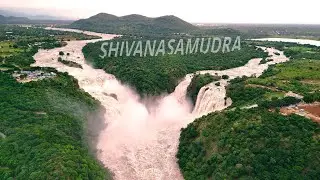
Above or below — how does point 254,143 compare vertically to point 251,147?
above

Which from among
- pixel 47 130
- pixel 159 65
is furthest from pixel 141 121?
pixel 159 65

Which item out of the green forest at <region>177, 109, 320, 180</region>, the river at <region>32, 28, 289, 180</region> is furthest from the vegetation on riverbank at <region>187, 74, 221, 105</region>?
the green forest at <region>177, 109, 320, 180</region>

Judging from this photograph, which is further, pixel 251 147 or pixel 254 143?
pixel 254 143

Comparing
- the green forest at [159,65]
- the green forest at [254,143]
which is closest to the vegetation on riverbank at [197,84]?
the green forest at [159,65]

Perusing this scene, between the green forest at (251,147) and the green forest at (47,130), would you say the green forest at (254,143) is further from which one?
the green forest at (47,130)

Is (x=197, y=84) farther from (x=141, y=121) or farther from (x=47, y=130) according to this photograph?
(x=47, y=130)

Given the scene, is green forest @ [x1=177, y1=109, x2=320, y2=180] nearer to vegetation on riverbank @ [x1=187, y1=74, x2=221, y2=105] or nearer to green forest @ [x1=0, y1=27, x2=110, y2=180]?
green forest @ [x1=0, y1=27, x2=110, y2=180]

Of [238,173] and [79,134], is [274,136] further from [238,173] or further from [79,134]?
[79,134]

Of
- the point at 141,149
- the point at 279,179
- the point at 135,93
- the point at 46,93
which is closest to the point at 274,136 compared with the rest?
the point at 279,179
